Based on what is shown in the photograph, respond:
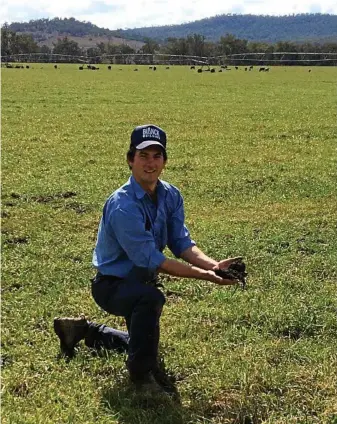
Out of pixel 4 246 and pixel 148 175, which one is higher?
pixel 148 175

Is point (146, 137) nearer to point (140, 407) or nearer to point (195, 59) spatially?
point (140, 407)

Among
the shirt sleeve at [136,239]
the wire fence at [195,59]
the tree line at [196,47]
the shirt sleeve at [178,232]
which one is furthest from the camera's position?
the tree line at [196,47]

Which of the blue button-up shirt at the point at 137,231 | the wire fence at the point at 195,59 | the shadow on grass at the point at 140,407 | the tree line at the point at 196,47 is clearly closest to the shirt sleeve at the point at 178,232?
the blue button-up shirt at the point at 137,231

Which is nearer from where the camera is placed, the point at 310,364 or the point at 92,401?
the point at 92,401

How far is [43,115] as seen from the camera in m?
19.6

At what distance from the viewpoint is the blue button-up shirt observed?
369cm

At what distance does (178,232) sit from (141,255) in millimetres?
567

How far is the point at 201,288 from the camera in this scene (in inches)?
217

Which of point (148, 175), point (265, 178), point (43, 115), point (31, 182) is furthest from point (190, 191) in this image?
point (43, 115)

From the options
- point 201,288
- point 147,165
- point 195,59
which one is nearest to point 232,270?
point 147,165

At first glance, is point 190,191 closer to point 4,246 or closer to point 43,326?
point 4,246

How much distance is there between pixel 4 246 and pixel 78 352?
109 inches

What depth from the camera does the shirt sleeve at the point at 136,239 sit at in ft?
12.1

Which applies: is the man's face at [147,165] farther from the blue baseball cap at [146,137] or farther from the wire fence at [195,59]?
the wire fence at [195,59]
